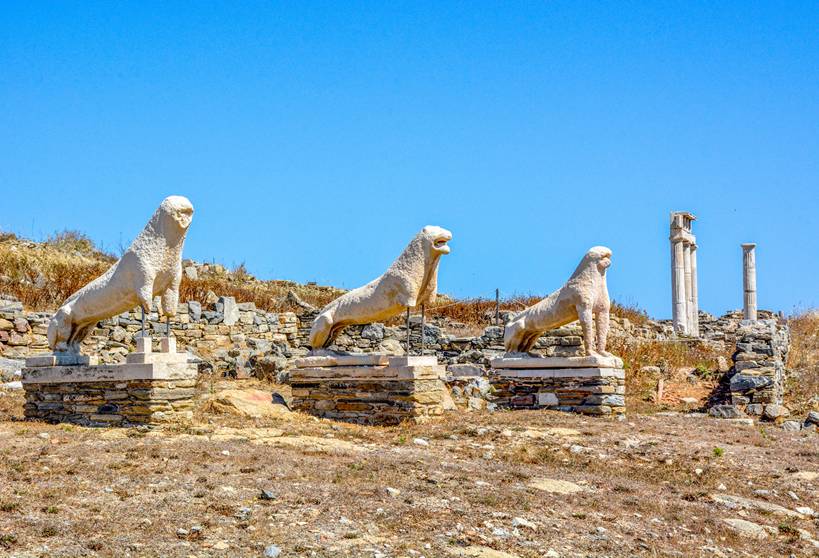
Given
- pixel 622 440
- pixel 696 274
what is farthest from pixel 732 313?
pixel 622 440

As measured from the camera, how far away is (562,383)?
12.6 m

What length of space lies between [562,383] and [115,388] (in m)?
6.10

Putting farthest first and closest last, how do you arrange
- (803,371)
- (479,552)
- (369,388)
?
(803,371) < (369,388) < (479,552)

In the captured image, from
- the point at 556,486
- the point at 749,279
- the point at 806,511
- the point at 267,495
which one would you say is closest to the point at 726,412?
the point at 806,511

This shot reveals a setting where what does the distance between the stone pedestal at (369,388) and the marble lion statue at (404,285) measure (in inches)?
22.6

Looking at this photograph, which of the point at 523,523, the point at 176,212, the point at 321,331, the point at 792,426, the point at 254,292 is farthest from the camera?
the point at 254,292

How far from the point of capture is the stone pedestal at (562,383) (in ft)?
40.5

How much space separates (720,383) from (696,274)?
1557 centimetres

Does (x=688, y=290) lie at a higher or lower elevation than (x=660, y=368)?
higher

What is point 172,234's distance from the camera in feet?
31.3

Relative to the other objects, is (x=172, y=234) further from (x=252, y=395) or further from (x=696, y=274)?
(x=696, y=274)

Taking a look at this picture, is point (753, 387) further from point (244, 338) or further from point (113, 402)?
point (244, 338)

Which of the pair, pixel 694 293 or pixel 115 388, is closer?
pixel 115 388

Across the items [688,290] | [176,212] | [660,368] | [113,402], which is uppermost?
[688,290]
